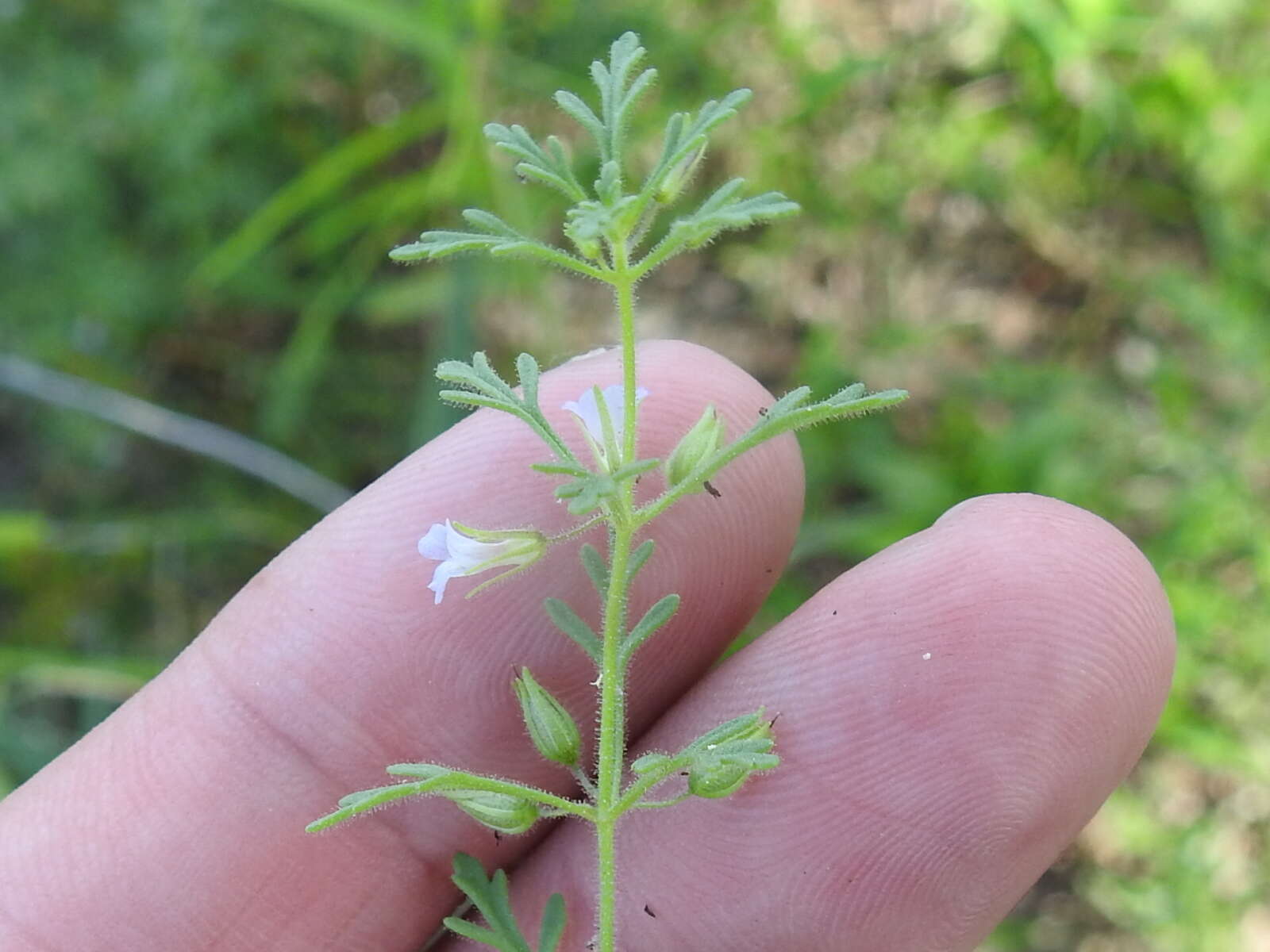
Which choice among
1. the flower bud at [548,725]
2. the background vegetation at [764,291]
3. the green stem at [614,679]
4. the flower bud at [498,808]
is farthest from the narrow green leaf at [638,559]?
the background vegetation at [764,291]

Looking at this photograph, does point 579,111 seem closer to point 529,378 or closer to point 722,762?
point 529,378

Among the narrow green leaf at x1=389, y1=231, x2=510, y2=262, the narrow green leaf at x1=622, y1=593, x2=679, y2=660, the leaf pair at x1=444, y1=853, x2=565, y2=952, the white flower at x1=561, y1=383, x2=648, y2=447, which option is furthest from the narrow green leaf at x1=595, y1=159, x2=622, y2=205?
the leaf pair at x1=444, y1=853, x2=565, y2=952

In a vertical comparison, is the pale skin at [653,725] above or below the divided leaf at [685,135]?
below

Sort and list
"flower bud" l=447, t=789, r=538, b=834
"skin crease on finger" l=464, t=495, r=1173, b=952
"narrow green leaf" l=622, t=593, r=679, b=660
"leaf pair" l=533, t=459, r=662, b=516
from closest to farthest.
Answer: "leaf pair" l=533, t=459, r=662, b=516 → "narrow green leaf" l=622, t=593, r=679, b=660 → "flower bud" l=447, t=789, r=538, b=834 → "skin crease on finger" l=464, t=495, r=1173, b=952

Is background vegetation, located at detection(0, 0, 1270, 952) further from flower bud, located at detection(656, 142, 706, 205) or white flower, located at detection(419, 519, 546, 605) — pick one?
flower bud, located at detection(656, 142, 706, 205)

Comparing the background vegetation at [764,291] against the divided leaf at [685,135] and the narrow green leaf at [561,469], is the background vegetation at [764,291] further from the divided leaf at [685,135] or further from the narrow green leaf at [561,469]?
the narrow green leaf at [561,469]

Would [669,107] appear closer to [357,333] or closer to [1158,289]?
[357,333]

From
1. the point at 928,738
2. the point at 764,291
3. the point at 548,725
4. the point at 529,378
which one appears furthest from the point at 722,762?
the point at 764,291
